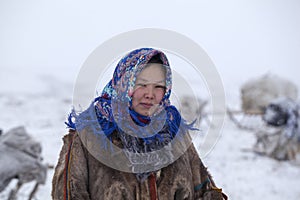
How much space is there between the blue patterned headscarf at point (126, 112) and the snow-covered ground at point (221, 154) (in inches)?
119

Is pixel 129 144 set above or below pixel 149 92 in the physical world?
below

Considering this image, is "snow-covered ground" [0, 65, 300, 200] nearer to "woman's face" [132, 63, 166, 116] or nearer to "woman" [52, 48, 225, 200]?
"woman" [52, 48, 225, 200]

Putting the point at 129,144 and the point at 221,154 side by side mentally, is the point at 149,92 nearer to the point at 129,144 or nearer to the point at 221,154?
the point at 129,144

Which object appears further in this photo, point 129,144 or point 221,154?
point 221,154

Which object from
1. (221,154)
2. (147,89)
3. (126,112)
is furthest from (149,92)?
(221,154)

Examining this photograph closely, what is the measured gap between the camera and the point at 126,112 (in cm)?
140

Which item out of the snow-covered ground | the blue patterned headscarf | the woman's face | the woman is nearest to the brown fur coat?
the woman

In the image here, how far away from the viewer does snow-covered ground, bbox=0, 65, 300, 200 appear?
487 cm

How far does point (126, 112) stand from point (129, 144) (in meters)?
0.14

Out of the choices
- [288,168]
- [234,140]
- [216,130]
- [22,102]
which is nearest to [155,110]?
[216,130]

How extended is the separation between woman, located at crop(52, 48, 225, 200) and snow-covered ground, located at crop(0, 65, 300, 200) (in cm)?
296

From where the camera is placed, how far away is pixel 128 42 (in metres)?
1.49

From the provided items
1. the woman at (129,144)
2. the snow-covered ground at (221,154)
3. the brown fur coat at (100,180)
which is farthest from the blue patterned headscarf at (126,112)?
the snow-covered ground at (221,154)

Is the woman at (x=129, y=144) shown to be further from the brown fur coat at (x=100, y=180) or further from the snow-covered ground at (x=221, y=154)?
the snow-covered ground at (x=221, y=154)
